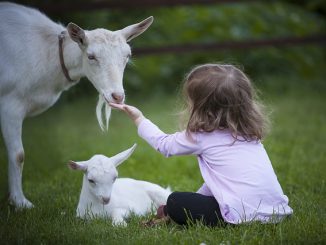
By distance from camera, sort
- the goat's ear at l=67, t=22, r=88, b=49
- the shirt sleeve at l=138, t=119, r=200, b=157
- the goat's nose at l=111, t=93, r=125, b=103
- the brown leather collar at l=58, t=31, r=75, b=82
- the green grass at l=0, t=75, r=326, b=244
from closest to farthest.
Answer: the green grass at l=0, t=75, r=326, b=244, the shirt sleeve at l=138, t=119, r=200, b=157, the goat's nose at l=111, t=93, r=125, b=103, the goat's ear at l=67, t=22, r=88, b=49, the brown leather collar at l=58, t=31, r=75, b=82

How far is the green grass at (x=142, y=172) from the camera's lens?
118 inches

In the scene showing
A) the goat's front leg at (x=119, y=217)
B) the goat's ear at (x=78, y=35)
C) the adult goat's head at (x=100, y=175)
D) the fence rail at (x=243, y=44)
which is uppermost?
the goat's ear at (x=78, y=35)

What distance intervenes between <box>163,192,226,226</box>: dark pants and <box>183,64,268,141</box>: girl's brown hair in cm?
37

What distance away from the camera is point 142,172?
5.03 meters

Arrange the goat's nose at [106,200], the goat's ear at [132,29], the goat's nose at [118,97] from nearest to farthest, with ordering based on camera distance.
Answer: the goat's nose at [106,200], the goat's nose at [118,97], the goat's ear at [132,29]

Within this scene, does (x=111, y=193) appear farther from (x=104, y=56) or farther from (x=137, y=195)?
(x=104, y=56)

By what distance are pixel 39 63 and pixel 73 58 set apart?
9.6 inches

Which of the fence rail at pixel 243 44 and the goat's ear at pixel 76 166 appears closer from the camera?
the goat's ear at pixel 76 166

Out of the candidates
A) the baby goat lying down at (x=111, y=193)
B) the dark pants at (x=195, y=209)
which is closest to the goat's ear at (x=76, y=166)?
the baby goat lying down at (x=111, y=193)

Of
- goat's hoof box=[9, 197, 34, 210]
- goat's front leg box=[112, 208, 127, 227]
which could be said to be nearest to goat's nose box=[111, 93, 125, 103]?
goat's front leg box=[112, 208, 127, 227]

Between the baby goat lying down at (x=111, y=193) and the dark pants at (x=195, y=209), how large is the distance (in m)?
0.35

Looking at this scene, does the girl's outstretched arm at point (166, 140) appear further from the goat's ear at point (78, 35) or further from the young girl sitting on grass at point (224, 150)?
the goat's ear at point (78, 35)

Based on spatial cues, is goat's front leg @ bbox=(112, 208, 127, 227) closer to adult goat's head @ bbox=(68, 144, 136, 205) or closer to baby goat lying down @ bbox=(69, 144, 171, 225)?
baby goat lying down @ bbox=(69, 144, 171, 225)

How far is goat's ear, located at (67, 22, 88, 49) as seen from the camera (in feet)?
11.7
